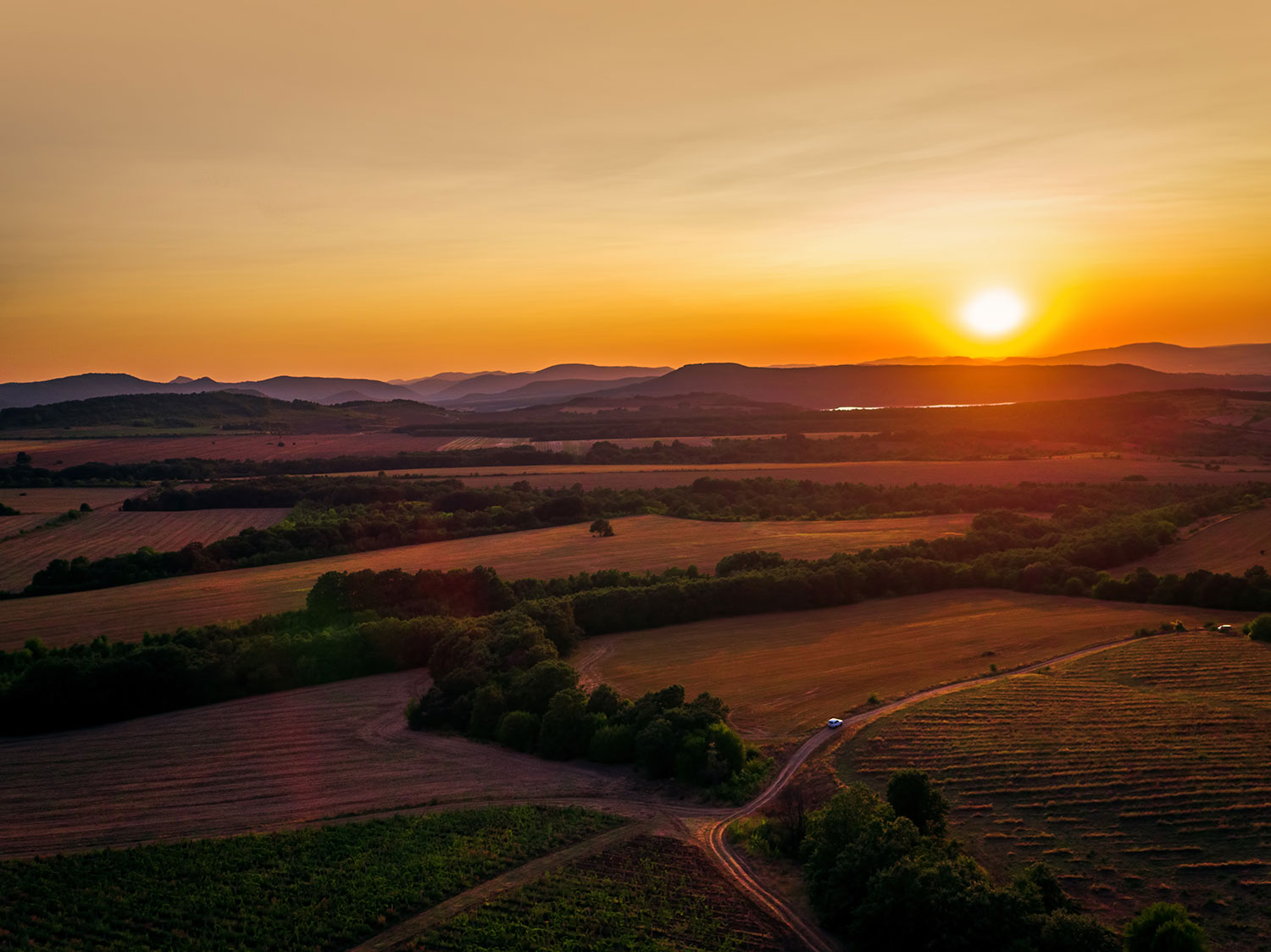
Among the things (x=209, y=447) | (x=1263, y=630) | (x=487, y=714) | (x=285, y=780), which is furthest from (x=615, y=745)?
(x=209, y=447)

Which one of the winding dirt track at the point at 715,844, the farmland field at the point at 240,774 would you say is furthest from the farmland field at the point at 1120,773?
the farmland field at the point at 240,774

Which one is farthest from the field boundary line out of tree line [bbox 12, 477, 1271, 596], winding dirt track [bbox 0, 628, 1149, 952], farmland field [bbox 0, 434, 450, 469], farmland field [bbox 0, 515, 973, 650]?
farmland field [bbox 0, 434, 450, 469]

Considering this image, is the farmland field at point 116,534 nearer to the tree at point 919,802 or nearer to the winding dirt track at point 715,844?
the winding dirt track at point 715,844

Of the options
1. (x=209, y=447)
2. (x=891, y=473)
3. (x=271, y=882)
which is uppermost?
(x=209, y=447)

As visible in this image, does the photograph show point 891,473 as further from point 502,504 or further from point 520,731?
point 520,731

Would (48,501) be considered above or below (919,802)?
above

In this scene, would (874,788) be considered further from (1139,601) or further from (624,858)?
(1139,601)

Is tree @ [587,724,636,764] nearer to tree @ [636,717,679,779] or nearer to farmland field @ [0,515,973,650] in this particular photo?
tree @ [636,717,679,779]

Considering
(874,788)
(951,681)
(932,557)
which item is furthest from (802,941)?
(932,557)
